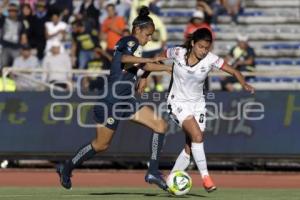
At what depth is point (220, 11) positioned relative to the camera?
26.8 metres

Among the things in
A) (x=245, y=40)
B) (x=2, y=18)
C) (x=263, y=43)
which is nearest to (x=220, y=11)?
(x=263, y=43)

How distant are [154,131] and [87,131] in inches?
259

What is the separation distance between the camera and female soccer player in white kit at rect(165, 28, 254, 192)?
46.1ft

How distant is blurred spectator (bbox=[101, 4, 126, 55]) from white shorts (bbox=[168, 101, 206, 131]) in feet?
34.2

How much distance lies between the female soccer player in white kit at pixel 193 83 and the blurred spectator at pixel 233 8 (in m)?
12.5

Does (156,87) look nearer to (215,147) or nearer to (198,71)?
(215,147)

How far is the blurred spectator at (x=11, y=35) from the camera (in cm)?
2538

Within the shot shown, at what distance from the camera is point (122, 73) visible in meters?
14.8

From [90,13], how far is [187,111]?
1284 centimetres

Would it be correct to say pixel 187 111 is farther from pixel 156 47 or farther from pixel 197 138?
pixel 156 47

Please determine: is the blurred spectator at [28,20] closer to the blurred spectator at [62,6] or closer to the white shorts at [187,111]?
the blurred spectator at [62,6]

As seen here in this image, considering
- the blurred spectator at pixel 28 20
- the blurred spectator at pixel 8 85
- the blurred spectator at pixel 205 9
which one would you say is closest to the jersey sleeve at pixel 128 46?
the blurred spectator at pixel 8 85

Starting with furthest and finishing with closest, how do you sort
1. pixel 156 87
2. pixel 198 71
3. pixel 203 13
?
pixel 203 13, pixel 156 87, pixel 198 71

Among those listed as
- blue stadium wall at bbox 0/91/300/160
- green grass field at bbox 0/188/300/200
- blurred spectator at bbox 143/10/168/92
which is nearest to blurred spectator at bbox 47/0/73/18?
blurred spectator at bbox 143/10/168/92
